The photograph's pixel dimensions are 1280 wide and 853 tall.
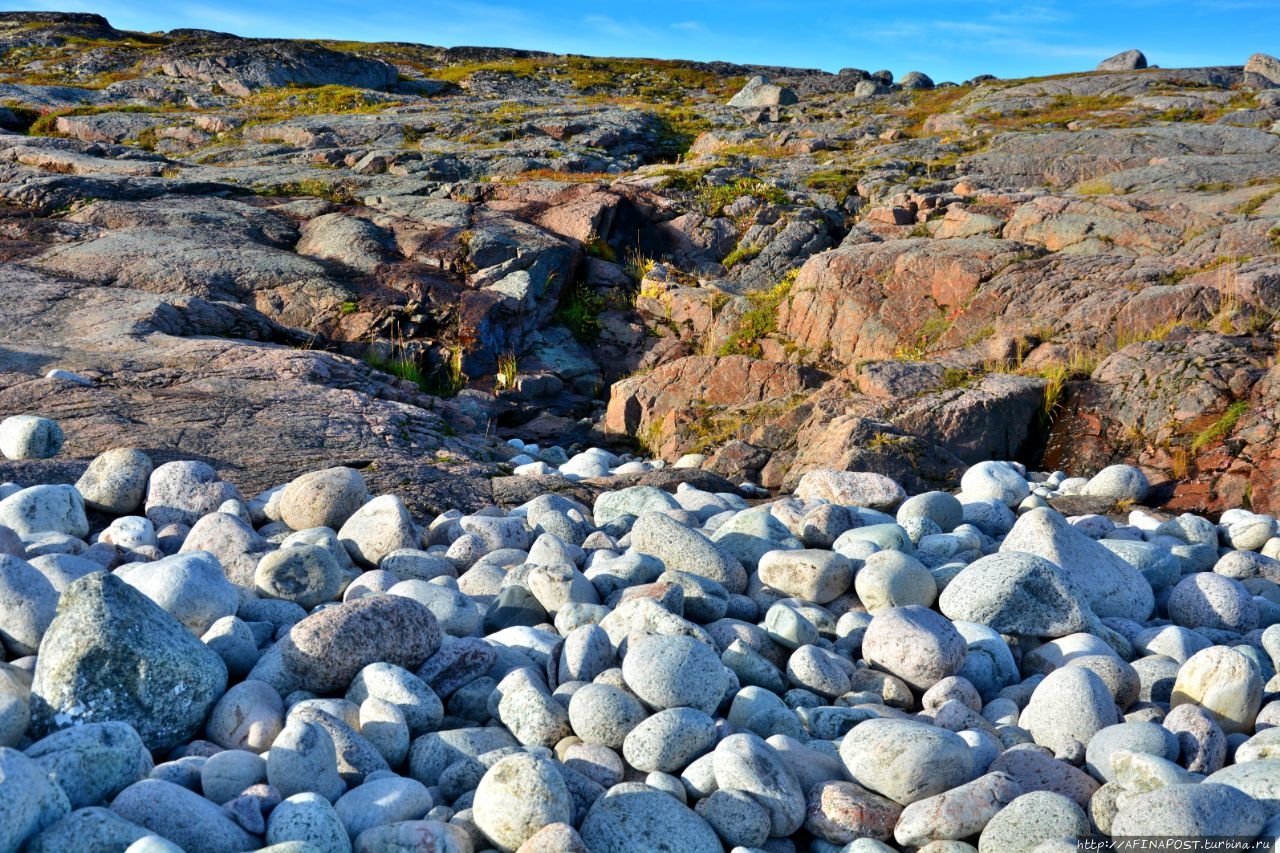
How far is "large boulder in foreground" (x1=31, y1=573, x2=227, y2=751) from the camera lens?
3318 mm

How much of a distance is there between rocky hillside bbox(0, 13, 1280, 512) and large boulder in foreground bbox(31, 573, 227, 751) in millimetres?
3061

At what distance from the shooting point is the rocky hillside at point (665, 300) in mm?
8164

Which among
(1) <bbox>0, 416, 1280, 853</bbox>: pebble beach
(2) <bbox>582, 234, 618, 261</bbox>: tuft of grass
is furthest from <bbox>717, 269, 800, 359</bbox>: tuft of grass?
(1) <bbox>0, 416, 1280, 853</bbox>: pebble beach

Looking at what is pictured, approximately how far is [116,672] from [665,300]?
11172 millimetres

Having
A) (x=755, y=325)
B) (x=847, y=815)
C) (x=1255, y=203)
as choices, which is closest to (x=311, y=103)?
(x=755, y=325)

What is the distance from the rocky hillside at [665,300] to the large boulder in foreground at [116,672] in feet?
10.0

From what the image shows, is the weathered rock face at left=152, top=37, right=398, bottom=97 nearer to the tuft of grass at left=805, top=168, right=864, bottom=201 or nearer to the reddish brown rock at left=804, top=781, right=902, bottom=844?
the tuft of grass at left=805, top=168, right=864, bottom=201

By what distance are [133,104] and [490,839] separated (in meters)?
35.8

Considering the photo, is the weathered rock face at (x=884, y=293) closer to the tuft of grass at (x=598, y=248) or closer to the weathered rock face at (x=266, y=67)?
the tuft of grass at (x=598, y=248)

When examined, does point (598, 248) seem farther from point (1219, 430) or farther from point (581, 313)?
point (1219, 430)

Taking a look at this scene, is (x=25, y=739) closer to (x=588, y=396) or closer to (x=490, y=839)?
(x=490, y=839)

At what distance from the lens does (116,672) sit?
337 centimetres

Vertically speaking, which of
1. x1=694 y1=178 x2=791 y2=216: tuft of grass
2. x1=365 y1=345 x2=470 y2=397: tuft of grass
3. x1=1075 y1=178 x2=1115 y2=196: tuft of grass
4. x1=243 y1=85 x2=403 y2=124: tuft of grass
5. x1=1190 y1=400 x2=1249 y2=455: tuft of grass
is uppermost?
x1=243 y1=85 x2=403 y2=124: tuft of grass

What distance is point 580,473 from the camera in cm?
888
